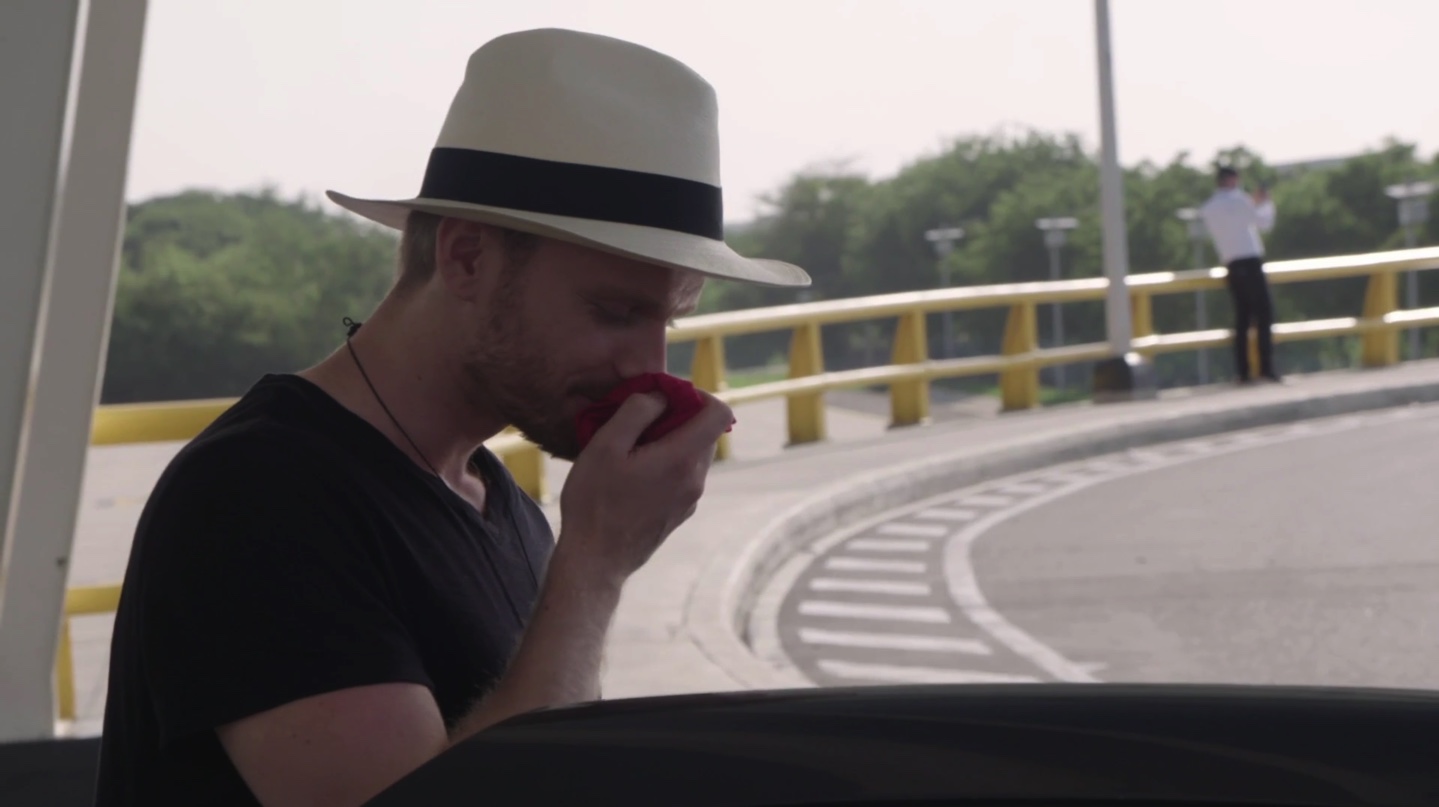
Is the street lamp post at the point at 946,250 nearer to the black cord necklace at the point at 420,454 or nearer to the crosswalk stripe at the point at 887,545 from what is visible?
the crosswalk stripe at the point at 887,545

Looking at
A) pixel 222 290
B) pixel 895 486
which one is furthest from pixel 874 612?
pixel 222 290

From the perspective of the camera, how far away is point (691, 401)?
7.02ft

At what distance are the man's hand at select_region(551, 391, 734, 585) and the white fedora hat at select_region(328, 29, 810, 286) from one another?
8.6 inches

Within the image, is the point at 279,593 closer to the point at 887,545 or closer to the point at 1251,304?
the point at 887,545

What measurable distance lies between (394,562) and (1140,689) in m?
0.85

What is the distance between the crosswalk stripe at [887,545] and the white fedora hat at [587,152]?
8522 millimetres

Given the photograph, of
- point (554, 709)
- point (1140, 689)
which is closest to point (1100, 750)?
point (1140, 689)

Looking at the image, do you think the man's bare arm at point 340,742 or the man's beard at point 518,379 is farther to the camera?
the man's beard at point 518,379

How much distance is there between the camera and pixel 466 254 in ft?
7.36

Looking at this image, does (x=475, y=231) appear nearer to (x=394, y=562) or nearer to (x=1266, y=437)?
(x=394, y=562)

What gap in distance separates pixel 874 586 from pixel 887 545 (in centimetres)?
131

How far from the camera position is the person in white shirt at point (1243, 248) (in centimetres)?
1789

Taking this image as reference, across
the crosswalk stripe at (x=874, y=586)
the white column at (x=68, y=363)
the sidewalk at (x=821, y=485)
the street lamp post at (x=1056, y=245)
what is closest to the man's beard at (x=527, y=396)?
the white column at (x=68, y=363)

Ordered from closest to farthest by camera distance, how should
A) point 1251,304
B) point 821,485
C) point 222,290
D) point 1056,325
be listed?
point 821,485, point 1251,304, point 222,290, point 1056,325
